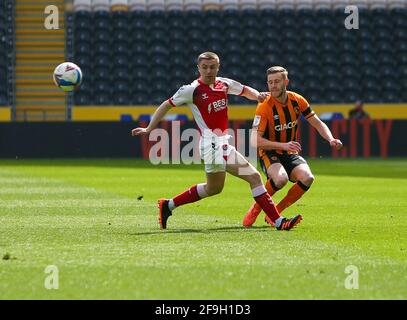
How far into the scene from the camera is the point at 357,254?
28.0 feet

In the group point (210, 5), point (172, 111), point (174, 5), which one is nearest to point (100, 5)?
point (174, 5)

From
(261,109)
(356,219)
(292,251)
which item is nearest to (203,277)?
(292,251)

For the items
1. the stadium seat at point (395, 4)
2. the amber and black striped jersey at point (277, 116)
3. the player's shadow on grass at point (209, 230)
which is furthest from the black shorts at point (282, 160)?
the stadium seat at point (395, 4)

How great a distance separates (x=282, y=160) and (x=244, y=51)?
21425 millimetres

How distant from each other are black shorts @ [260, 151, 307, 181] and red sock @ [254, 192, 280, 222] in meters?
0.78

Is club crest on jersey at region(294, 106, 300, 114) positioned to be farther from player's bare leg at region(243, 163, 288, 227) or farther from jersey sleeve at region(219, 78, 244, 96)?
jersey sleeve at region(219, 78, 244, 96)

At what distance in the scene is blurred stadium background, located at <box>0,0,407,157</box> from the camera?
104 ft

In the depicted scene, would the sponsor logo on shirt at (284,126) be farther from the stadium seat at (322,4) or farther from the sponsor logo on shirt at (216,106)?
the stadium seat at (322,4)

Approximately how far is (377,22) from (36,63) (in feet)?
36.8

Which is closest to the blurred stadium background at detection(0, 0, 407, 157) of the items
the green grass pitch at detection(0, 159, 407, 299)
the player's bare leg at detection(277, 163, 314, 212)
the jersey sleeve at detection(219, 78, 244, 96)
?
the green grass pitch at detection(0, 159, 407, 299)

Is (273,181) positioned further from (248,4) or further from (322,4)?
(322,4)

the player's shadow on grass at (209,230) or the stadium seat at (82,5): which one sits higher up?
the stadium seat at (82,5)

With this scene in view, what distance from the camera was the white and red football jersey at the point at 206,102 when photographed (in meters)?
10.5

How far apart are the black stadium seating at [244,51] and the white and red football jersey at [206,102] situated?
68.3 feet
